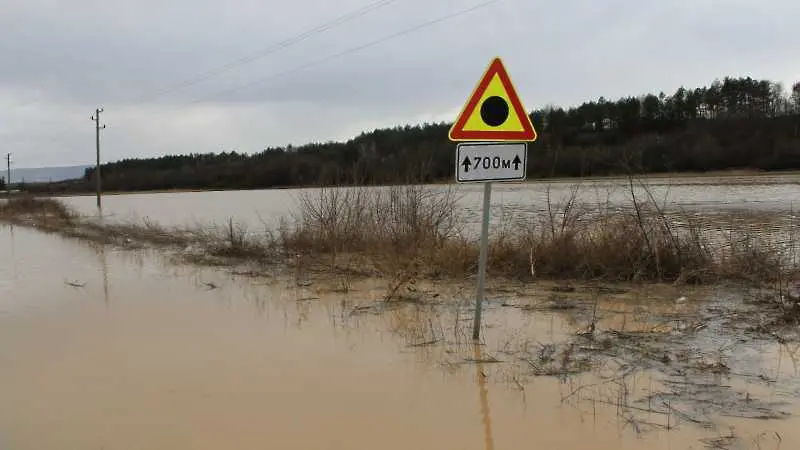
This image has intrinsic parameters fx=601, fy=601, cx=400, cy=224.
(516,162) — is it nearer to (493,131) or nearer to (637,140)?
(493,131)

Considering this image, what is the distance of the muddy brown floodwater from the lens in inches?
165

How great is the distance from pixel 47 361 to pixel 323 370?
3.00 meters

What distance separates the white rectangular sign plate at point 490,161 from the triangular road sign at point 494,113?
0.30 feet

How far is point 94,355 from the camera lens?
6.38 meters

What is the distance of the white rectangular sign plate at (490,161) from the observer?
18.9 ft

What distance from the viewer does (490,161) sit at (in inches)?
230

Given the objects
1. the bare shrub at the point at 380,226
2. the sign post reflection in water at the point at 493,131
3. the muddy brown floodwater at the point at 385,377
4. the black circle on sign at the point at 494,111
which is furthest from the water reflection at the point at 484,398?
the bare shrub at the point at 380,226

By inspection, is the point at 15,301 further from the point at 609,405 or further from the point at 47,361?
the point at 609,405

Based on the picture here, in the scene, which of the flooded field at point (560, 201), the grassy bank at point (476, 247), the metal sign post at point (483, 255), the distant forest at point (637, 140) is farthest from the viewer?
the distant forest at point (637, 140)

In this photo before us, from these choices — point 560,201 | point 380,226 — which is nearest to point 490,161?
point 380,226

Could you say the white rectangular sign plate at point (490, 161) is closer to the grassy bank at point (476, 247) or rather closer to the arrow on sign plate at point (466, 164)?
the arrow on sign plate at point (466, 164)

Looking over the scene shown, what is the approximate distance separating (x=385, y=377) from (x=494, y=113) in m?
2.70

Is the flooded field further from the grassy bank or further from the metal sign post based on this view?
the metal sign post

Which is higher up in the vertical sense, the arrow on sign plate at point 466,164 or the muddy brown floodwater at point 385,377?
the arrow on sign plate at point 466,164
